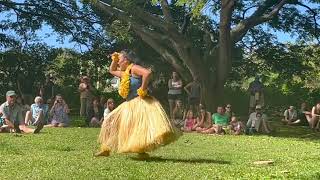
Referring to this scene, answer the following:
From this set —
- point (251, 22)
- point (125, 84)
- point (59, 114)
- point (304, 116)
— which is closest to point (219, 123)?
point (59, 114)

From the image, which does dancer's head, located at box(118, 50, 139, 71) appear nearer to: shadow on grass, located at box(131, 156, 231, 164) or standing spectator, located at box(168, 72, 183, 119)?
shadow on grass, located at box(131, 156, 231, 164)

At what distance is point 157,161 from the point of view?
9.11 m

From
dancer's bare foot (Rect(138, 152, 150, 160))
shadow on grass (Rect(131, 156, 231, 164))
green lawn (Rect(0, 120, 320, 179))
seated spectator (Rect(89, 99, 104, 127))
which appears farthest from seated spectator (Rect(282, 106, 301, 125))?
dancer's bare foot (Rect(138, 152, 150, 160))

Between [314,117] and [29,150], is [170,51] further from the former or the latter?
[29,150]

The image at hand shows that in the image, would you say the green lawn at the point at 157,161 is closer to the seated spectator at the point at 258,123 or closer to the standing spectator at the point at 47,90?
the seated spectator at the point at 258,123

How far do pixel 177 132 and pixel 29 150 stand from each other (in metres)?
2.77

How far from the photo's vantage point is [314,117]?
70.6ft

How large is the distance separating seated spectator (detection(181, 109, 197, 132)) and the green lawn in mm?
4630

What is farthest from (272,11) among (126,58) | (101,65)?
(126,58)

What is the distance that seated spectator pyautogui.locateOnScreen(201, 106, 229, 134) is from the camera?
17.4m

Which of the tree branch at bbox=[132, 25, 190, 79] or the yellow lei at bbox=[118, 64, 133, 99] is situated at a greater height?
the tree branch at bbox=[132, 25, 190, 79]

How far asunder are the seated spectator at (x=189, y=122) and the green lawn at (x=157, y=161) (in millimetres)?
4630

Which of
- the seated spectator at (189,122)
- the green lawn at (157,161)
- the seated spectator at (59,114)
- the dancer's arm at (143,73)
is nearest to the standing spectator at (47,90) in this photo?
the seated spectator at (59,114)

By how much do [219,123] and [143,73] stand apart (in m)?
8.82
